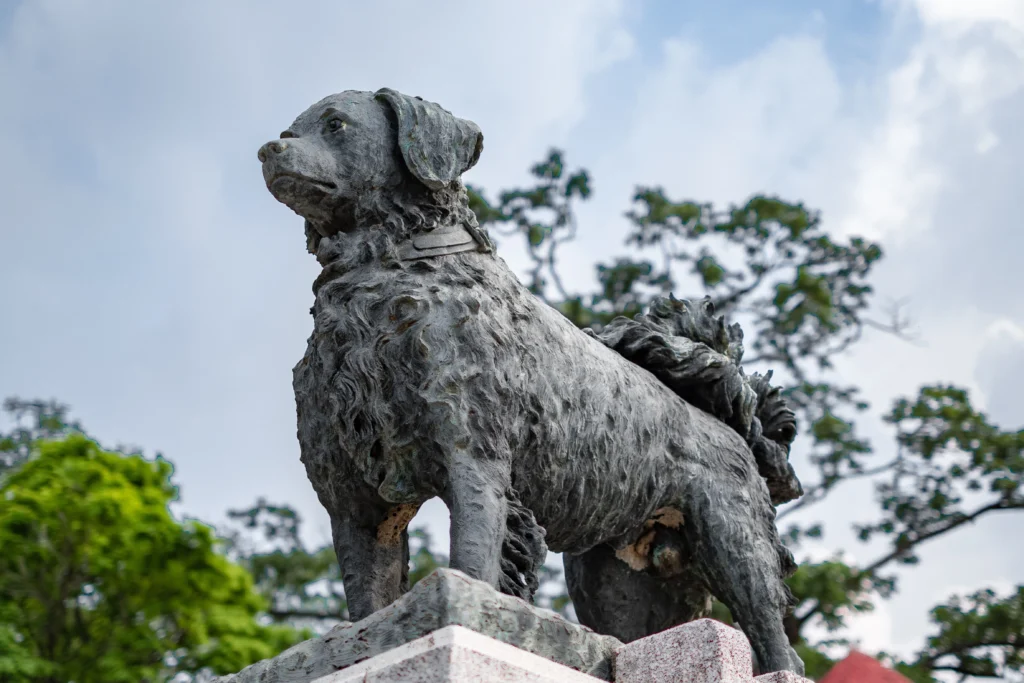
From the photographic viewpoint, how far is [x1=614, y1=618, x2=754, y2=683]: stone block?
357 cm

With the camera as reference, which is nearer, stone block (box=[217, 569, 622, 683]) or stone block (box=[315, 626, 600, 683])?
stone block (box=[315, 626, 600, 683])

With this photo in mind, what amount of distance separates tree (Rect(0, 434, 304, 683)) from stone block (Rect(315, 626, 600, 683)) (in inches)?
404

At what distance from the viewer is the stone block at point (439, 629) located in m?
3.37

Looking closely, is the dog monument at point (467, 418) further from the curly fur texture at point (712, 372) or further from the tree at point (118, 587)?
the tree at point (118, 587)

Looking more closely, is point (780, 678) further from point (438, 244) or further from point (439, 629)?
point (438, 244)

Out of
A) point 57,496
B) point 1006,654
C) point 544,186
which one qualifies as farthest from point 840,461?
point 57,496

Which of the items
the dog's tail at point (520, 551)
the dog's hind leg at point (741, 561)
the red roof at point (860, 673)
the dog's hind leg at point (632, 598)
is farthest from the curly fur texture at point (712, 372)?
the red roof at point (860, 673)

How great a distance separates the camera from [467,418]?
4082 millimetres

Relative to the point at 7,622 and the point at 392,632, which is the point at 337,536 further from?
the point at 7,622

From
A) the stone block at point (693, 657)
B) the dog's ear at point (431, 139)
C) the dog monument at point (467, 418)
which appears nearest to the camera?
the stone block at point (693, 657)

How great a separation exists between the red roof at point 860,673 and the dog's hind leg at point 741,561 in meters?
2.75

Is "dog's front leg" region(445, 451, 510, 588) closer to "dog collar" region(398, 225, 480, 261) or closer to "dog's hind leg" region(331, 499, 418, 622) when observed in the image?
"dog's hind leg" region(331, 499, 418, 622)

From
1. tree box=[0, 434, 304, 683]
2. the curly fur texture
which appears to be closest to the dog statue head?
the curly fur texture

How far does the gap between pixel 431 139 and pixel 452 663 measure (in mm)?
2045
